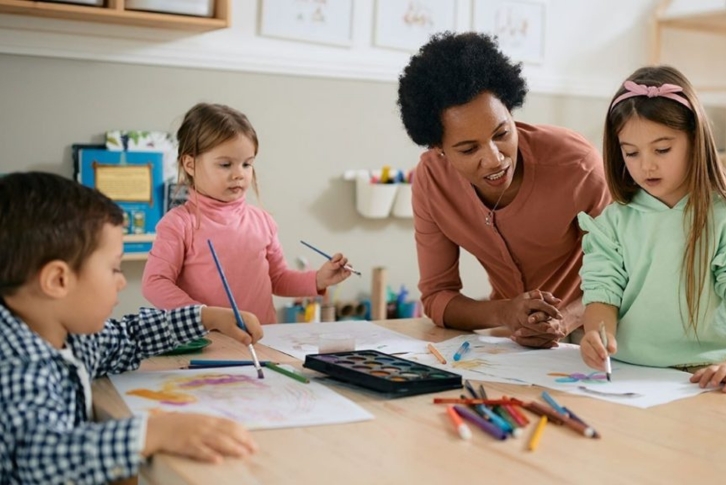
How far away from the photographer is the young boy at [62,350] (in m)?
0.92

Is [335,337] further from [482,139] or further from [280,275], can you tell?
[280,275]

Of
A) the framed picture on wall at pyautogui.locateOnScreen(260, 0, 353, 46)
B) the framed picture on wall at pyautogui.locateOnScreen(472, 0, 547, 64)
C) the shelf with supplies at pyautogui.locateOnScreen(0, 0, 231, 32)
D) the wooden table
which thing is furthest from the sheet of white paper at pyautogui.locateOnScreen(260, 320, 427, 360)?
the framed picture on wall at pyautogui.locateOnScreen(472, 0, 547, 64)

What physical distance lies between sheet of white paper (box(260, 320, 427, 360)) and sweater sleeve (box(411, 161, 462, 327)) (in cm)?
21

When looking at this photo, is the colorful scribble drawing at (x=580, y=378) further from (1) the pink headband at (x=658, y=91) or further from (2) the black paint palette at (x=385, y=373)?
(1) the pink headband at (x=658, y=91)

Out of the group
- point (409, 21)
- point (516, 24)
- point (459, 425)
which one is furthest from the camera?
point (516, 24)

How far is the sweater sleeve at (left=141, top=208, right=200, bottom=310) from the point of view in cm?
184

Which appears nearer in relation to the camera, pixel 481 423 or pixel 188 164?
pixel 481 423

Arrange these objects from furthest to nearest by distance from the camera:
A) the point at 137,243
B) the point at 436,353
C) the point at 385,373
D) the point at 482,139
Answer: the point at 137,243
the point at 482,139
the point at 436,353
the point at 385,373

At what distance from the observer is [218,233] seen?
1.97 meters

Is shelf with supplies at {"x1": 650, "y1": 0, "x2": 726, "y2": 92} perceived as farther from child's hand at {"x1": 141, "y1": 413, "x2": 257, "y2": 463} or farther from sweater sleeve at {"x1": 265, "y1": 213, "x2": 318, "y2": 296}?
child's hand at {"x1": 141, "y1": 413, "x2": 257, "y2": 463}

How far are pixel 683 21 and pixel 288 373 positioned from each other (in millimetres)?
3204

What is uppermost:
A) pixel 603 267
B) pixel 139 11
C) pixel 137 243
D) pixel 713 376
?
pixel 139 11

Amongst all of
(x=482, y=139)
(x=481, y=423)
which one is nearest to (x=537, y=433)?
(x=481, y=423)

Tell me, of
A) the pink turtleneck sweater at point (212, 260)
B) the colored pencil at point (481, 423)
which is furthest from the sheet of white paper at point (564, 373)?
the pink turtleneck sweater at point (212, 260)
